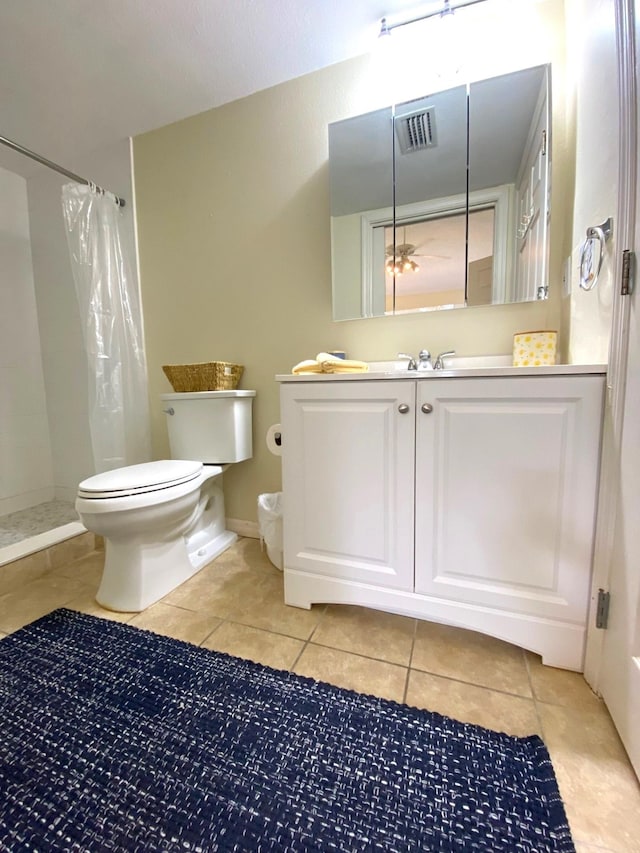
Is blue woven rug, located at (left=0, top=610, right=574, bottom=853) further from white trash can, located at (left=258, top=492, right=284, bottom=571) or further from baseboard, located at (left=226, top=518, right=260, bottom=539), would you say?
baseboard, located at (left=226, top=518, right=260, bottom=539)

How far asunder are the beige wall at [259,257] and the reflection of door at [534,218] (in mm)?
51

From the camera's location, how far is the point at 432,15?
3.95 feet

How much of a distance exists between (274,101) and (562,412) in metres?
1.73

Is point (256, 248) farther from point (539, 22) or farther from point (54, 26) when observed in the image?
point (539, 22)

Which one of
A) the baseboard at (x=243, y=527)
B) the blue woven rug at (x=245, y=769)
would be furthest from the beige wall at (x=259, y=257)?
the blue woven rug at (x=245, y=769)

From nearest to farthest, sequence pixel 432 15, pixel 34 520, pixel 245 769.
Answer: pixel 245 769, pixel 432 15, pixel 34 520

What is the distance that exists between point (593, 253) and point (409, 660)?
1.21m

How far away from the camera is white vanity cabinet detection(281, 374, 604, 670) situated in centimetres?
86

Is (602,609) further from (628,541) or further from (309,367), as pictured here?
(309,367)

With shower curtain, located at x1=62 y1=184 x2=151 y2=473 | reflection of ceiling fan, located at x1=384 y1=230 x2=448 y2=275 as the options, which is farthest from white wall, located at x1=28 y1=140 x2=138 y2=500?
reflection of ceiling fan, located at x1=384 y1=230 x2=448 y2=275

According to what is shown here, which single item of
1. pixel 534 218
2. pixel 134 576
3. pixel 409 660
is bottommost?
pixel 409 660

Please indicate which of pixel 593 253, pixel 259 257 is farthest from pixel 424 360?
pixel 259 257

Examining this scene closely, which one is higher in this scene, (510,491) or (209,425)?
(209,425)

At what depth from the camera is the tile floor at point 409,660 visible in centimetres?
66
